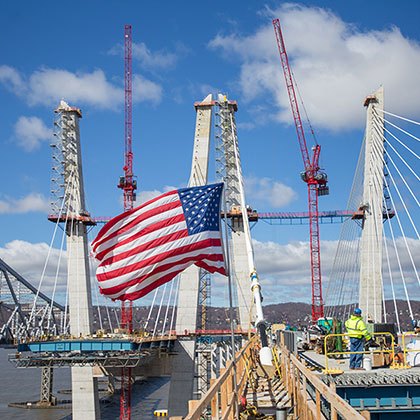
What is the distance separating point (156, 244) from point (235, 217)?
133 ft

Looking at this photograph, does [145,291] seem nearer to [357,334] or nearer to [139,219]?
[139,219]

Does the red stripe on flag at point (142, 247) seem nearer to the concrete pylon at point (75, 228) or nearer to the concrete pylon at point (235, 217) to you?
the concrete pylon at point (235, 217)

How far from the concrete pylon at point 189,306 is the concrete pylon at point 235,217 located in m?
1.87

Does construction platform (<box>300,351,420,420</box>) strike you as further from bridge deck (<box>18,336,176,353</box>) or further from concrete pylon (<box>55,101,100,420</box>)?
concrete pylon (<box>55,101,100,420</box>)

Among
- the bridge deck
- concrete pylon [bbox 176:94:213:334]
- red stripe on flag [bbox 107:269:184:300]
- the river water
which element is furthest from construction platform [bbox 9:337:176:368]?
red stripe on flag [bbox 107:269:184:300]

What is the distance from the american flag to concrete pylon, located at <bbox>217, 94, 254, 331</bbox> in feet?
124

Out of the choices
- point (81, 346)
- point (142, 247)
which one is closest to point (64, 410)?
point (81, 346)

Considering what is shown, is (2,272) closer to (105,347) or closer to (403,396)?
(105,347)

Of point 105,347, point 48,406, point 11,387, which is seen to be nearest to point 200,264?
point 105,347

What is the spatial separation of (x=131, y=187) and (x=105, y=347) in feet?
105

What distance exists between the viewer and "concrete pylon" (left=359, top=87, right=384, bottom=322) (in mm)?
48469

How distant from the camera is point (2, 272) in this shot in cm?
14025

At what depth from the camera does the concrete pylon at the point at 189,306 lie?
48.0 meters

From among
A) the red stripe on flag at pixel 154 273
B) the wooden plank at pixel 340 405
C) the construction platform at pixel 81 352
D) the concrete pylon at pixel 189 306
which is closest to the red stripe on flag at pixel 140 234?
the red stripe on flag at pixel 154 273
